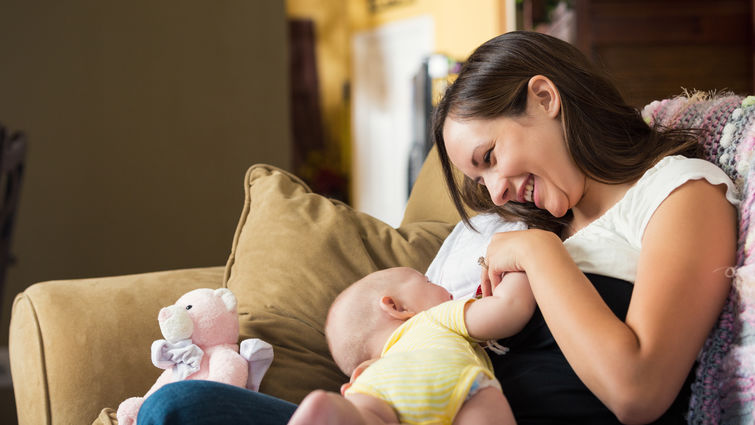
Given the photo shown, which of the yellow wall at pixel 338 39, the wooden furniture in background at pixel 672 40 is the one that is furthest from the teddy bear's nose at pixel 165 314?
the yellow wall at pixel 338 39

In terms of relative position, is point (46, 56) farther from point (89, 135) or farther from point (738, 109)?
point (738, 109)

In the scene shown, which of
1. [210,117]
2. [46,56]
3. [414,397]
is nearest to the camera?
[414,397]

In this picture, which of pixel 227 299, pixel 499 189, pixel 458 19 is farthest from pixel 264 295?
pixel 458 19

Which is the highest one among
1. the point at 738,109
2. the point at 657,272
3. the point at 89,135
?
the point at 738,109

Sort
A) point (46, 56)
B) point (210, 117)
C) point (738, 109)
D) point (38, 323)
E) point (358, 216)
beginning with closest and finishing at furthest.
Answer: point (738, 109), point (38, 323), point (358, 216), point (46, 56), point (210, 117)

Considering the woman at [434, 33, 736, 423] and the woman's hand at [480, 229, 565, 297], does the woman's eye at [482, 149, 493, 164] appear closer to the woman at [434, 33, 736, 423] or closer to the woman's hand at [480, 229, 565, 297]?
the woman at [434, 33, 736, 423]

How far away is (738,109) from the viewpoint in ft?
3.91

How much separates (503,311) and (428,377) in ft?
0.62

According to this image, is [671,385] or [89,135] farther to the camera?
[89,135]

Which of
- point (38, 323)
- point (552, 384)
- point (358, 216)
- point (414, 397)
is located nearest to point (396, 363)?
point (414, 397)

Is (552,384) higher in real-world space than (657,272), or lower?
lower

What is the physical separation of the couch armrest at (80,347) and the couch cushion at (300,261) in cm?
19

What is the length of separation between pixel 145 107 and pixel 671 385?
3.62 metres

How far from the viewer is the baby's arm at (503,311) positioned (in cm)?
109
